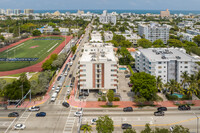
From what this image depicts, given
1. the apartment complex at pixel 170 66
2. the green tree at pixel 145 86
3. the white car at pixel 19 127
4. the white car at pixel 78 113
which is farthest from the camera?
the apartment complex at pixel 170 66

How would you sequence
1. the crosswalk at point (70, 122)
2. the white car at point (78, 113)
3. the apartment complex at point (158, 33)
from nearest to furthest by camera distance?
the crosswalk at point (70, 122) < the white car at point (78, 113) < the apartment complex at point (158, 33)

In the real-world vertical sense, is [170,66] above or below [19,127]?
above

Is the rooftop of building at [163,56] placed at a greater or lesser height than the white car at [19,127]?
greater

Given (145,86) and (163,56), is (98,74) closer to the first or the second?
(145,86)

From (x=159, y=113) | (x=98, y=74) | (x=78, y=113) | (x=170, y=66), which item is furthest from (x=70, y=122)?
(x=170, y=66)

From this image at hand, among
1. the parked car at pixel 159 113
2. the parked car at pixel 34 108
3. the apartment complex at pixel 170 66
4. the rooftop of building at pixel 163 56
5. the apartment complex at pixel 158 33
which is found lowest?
the parked car at pixel 159 113

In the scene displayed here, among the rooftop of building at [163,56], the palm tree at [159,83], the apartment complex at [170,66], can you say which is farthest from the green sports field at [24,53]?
the palm tree at [159,83]

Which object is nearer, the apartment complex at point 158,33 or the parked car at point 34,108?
the parked car at point 34,108

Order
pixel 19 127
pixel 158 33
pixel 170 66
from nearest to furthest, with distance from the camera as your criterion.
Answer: pixel 19 127 < pixel 170 66 < pixel 158 33

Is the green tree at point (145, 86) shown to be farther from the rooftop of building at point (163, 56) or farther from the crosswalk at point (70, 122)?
the crosswalk at point (70, 122)

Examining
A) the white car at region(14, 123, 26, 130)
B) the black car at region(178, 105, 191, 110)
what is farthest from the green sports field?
the black car at region(178, 105, 191, 110)

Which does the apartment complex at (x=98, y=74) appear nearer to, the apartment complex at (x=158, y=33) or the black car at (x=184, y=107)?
the black car at (x=184, y=107)

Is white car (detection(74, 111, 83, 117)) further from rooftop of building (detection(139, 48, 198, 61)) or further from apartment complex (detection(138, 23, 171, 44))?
apartment complex (detection(138, 23, 171, 44))
